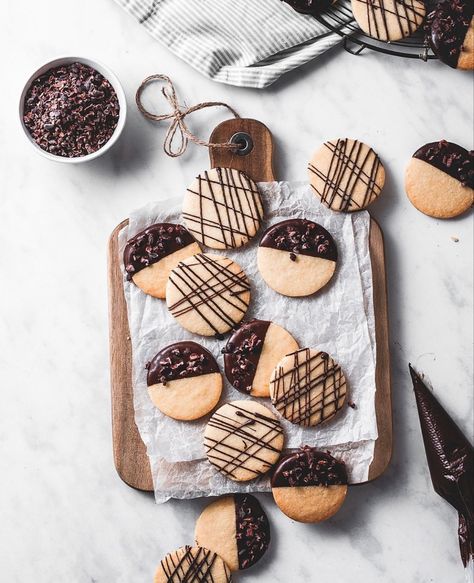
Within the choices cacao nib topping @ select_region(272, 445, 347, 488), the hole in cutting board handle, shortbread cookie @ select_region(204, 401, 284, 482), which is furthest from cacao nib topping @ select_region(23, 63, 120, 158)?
cacao nib topping @ select_region(272, 445, 347, 488)

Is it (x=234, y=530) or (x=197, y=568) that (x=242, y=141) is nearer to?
(x=234, y=530)

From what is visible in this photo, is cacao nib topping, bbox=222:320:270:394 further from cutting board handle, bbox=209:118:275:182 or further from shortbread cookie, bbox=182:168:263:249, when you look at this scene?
cutting board handle, bbox=209:118:275:182

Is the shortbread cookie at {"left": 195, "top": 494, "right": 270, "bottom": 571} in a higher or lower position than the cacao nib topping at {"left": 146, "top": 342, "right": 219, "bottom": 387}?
lower

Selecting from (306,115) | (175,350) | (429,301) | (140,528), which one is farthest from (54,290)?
(429,301)

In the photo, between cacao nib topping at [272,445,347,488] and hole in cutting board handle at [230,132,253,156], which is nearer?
cacao nib topping at [272,445,347,488]

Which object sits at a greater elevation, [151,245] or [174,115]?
[174,115]

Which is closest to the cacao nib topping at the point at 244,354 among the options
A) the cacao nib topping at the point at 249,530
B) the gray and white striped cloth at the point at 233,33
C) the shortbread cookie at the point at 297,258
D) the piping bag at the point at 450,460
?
the shortbread cookie at the point at 297,258

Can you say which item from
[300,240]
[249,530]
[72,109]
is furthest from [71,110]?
[249,530]

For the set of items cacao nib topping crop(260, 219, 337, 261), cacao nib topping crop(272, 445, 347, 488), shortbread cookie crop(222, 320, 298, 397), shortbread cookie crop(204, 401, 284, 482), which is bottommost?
cacao nib topping crop(272, 445, 347, 488)
